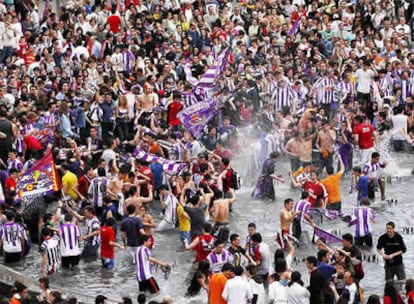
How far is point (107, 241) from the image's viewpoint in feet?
86.3

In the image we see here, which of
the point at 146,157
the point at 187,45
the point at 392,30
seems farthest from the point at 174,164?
the point at 392,30

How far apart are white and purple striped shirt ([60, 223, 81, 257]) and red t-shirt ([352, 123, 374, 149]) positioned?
7.98 meters

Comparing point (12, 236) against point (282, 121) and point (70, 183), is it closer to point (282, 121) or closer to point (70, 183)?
point (70, 183)

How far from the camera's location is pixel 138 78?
1419 inches

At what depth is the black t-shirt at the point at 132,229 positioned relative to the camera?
2586 cm

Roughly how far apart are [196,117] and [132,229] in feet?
20.5

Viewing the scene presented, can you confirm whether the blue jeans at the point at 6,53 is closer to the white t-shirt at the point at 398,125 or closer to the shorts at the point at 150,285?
the white t-shirt at the point at 398,125

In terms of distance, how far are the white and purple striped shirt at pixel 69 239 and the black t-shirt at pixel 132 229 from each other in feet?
3.22

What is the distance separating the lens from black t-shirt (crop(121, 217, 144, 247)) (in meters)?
25.9

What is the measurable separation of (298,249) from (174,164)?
3828 millimetres

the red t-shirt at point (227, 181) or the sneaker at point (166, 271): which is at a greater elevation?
the red t-shirt at point (227, 181)

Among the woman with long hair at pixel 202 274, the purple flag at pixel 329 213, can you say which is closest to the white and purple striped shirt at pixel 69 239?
the woman with long hair at pixel 202 274

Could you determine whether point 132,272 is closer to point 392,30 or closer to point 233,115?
point 233,115

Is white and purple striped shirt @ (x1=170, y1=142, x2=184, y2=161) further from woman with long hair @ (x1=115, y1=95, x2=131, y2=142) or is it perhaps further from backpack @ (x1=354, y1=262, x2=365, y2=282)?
backpack @ (x1=354, y1=262, x2=365, y2=282)
